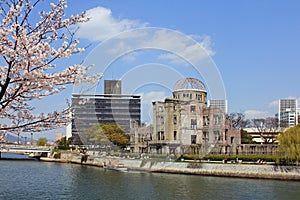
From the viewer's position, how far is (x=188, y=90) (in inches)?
2409

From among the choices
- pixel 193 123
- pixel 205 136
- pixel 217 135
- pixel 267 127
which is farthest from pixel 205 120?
pixel 267 127

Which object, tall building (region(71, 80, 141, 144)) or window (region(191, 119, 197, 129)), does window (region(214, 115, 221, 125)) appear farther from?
tall building (region(71, 80, 141, 144))

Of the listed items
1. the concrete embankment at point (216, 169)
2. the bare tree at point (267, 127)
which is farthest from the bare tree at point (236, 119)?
the concrete embankment at point (216, 169)

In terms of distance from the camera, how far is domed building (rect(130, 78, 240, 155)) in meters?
57.7

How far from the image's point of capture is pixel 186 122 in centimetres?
5975

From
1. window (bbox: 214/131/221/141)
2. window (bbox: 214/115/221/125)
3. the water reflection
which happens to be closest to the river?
the water reflection

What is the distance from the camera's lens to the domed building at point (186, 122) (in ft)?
189

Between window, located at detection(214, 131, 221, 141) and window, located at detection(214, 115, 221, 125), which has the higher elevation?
window, located at detection(214, 115, 221, 125)

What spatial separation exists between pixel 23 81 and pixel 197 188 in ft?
70.6

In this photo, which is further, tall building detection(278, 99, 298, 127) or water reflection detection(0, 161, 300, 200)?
tall building detection(278, 99, 298, 127)

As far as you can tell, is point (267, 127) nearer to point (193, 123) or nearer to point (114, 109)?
point (193, 123)

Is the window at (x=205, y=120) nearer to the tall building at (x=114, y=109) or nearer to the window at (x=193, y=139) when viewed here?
the window at (x=193, y=139)

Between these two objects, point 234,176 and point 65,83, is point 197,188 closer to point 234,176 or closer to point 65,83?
point 234,176

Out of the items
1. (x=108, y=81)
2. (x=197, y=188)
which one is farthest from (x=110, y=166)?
(x=108, y=81)
